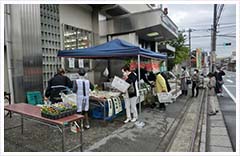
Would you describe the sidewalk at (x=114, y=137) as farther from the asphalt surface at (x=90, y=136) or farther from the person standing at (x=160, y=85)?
the person standing at (x=160, y=85)

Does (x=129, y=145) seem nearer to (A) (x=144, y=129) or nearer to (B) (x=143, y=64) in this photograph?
(A) (x=144, y=129)

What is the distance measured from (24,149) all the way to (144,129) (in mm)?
2850

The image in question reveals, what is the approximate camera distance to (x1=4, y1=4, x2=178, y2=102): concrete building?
646 cm

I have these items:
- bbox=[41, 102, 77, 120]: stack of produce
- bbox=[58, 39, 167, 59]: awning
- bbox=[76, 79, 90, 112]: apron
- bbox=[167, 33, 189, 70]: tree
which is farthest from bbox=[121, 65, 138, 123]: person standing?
bbox=[167, 33, 189, 70]: tree

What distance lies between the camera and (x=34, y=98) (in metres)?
6.91

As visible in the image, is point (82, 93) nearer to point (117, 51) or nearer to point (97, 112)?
point (97, 112)

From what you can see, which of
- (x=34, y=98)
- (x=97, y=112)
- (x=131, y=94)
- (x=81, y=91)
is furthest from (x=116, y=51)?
(x=34, y=98)

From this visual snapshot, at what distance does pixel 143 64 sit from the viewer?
8.91 meters

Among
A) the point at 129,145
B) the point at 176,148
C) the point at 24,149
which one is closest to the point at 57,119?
the point at 24,149

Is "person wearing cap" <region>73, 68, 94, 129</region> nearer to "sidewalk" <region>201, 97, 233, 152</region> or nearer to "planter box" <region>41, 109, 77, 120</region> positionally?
"planter box" <region>41, 109, 77, 120</region>

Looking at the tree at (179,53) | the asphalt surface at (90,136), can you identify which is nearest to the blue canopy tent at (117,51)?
the asphalt surface at (90,136)

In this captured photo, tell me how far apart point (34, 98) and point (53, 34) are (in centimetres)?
281

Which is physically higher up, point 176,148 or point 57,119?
point 57,119

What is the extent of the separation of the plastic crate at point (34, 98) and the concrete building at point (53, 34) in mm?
167
